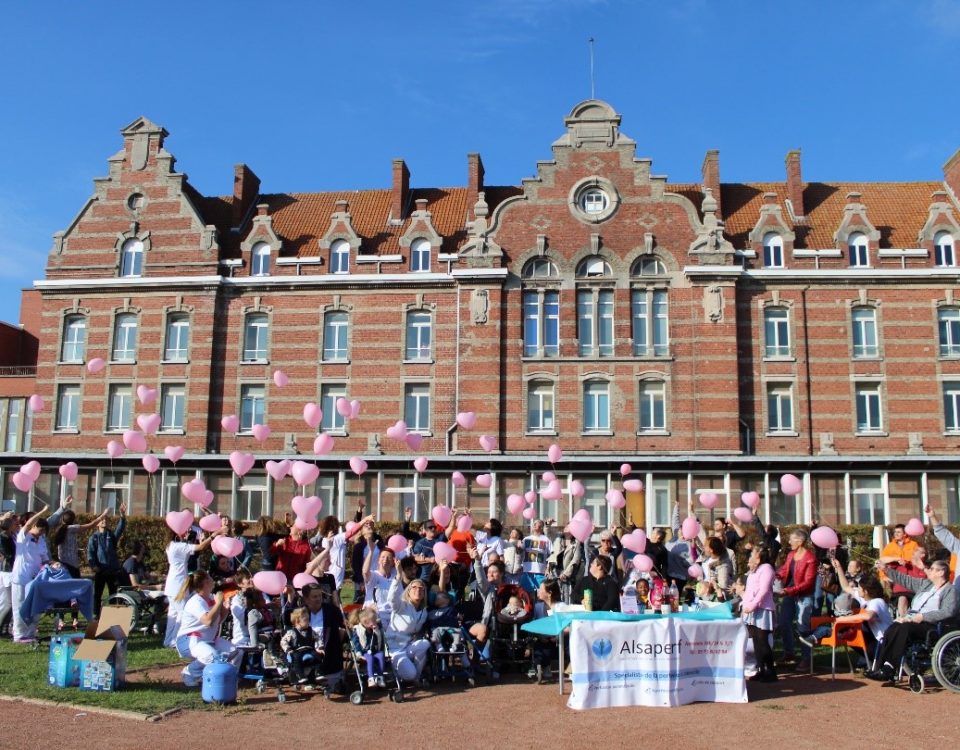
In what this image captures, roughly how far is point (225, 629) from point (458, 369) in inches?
786

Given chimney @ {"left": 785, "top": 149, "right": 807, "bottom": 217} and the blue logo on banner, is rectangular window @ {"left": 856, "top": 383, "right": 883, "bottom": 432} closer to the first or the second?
chimney @ {"left": 785, "top": 149, "right": 807, "bottom": 217}

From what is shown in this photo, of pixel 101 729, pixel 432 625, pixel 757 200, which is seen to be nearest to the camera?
pixel 101 729

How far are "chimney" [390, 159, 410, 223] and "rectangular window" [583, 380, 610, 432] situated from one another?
10105mm

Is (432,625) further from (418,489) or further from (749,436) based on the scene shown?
(749,436)

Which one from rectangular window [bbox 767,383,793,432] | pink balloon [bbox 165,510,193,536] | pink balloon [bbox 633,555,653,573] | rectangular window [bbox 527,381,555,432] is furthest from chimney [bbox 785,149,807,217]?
pink balloon [bbox 165,510,193,536]

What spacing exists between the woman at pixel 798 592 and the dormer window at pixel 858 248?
73.9 feet

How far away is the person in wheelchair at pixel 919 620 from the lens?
10.6m

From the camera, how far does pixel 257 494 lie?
1209 inches

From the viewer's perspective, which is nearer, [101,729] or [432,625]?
[101,729]

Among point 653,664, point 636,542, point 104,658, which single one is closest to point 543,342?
point 636,542

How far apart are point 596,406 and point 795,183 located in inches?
460

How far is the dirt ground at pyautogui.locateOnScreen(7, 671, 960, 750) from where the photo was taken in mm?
8328

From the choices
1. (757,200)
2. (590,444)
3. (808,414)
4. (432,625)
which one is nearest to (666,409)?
(590,444)

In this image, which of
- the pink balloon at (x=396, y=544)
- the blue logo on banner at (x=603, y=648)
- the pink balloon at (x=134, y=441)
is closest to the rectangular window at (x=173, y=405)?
the pink balloon at (x=134, y=441)
